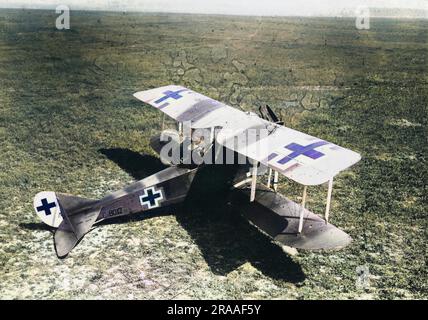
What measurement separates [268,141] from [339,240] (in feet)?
9.32

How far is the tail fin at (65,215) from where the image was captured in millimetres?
9086

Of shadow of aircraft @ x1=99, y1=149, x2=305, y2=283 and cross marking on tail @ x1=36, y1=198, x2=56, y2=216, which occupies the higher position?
cross marking on tail @ x1=36, y1=198, x2=56, y2=216

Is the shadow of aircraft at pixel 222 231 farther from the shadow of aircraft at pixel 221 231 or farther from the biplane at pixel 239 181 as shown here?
the biplane at pixel 239 181

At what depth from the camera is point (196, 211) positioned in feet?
37.9

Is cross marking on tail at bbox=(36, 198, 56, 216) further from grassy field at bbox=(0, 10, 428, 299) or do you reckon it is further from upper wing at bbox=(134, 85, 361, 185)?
upper wing at bbox=(134, 85, 361, 185)

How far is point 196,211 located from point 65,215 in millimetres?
3700

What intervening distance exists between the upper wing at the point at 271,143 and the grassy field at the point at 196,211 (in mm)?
A: 2319

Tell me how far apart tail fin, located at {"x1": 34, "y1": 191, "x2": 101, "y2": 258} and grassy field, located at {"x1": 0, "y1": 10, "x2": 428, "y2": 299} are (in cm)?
55

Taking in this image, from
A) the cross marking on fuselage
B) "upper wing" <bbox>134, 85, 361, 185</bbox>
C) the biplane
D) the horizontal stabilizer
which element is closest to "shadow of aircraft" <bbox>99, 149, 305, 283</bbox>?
the biplane

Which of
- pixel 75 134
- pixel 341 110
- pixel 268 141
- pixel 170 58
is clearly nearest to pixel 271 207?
pixel 268 141

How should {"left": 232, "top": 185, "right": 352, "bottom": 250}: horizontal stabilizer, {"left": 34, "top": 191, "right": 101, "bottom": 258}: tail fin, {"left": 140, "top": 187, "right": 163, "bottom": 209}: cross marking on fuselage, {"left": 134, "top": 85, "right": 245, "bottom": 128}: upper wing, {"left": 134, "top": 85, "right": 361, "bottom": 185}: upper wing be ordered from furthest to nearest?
{"left": 134, "top": 85, "right": 245, "bottom": 128}: upper wing
{"left": 140, "top": 187, "right": 163, "bottom": 209}: cross marking on fuselage
{"left": 34, "top": 191, "right": 101, "bottom": 258}: tail fin
{"left": 232, "top": 185, "right": 352, "bottom": 250}: horizontal stabilizer
{"left": 134, "top": 85, "right": 361, "bottom": 185}: upper wing

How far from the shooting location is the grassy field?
8727 mm

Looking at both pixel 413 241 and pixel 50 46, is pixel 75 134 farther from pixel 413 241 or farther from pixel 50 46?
pixel 50 46

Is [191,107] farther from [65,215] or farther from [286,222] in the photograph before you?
[65,215]
